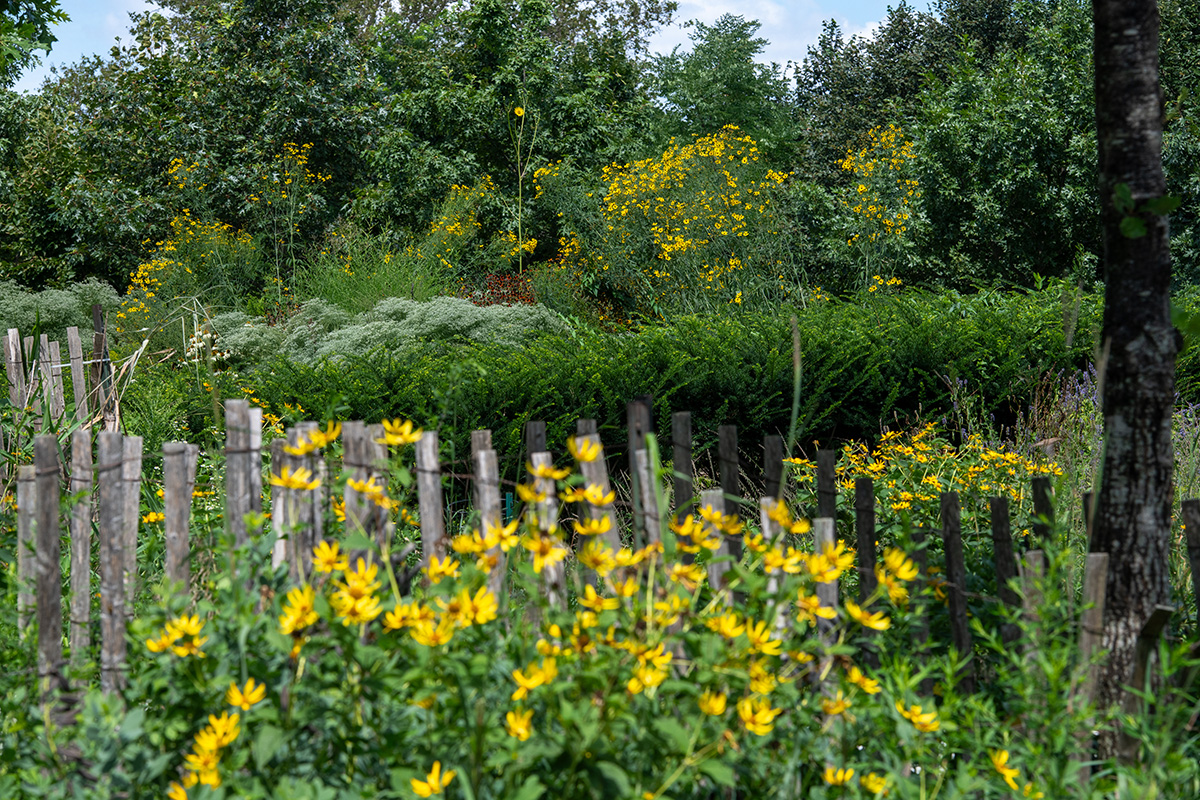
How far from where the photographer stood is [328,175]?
14.2m

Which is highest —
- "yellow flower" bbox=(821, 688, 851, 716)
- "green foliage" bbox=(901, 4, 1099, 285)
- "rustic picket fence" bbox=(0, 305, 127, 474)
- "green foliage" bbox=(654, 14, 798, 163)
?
"green foliage" bbox=(654, 14, 798, 163)

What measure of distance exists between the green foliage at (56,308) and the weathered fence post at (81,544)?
8493 millimetres

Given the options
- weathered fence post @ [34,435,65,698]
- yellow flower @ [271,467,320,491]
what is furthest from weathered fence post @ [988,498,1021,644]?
weathered fence post @ [34,435,65,698]

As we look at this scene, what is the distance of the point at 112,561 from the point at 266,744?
0.82 metres

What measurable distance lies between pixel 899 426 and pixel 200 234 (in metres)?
9.31

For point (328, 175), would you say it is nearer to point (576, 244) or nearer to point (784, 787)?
point (576, 244)

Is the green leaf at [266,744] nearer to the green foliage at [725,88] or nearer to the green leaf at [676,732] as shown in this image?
the green leaf at [676,732]

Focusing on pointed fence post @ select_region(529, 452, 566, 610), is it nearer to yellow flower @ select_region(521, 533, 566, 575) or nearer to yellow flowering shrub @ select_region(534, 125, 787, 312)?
yellow flower @ select_region(521, 533, 566, 575)

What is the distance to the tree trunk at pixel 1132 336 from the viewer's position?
7.18ft

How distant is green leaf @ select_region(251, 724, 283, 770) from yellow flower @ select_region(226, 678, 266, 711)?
0.04 metres

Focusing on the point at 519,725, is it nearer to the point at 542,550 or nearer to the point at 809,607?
the point at 542,550

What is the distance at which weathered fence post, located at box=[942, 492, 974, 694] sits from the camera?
238 cm

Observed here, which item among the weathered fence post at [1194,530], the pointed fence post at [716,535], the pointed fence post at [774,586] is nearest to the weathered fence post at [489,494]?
the pointed fence post at [716,535]

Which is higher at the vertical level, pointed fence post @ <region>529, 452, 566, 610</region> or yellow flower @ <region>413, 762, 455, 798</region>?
pointed fence post @ <region>529, 452, 566, 610</region>
